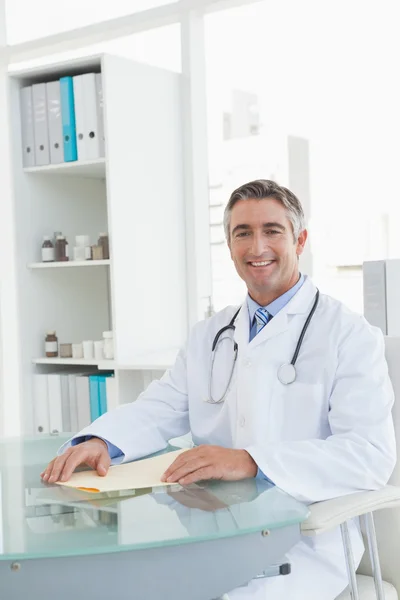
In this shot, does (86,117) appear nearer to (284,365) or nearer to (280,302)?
(280,302)

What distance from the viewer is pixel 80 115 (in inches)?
130

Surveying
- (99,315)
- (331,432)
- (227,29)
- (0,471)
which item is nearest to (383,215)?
(227,29)

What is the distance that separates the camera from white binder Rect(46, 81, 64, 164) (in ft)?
11.0

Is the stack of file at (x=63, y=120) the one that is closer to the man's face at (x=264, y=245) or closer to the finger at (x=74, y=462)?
the man's face at (x=264, y=245)

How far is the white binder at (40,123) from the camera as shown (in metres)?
3.39

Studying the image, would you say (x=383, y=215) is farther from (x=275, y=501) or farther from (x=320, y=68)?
(x=275, y=501)

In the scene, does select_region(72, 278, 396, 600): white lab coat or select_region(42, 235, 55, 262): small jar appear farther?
select_region(42, 235, 55, 262): small jar

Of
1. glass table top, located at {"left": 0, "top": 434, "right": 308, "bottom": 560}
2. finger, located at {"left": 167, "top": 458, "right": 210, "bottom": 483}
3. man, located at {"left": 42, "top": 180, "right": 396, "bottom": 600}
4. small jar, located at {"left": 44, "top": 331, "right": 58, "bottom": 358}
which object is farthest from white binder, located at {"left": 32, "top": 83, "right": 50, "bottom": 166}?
finger, located at {"left": 167, "top": 458, "right": 210, "bottom": 483}

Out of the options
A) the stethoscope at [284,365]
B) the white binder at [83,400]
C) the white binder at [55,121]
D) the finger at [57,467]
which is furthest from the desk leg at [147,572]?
Answer: the white binder at [55,121]

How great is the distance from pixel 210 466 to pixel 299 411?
0.29 metres

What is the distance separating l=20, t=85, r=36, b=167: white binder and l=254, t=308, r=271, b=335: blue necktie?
1.82 m

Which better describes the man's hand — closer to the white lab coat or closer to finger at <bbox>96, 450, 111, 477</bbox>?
the white lab coat

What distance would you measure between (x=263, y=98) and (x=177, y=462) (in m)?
3.88

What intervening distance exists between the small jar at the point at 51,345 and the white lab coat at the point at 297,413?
5.03 ft
